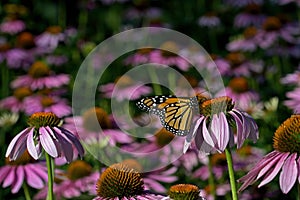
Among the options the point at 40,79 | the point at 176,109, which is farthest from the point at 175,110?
the point at 40,79

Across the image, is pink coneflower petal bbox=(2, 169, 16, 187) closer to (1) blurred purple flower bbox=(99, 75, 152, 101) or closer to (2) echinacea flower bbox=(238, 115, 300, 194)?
(2) echinacea flower bbox=(238, 115, 300, 194)

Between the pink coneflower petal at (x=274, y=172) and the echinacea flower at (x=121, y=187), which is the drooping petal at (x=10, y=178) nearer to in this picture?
the echinacea flower at (x=121, y=187)

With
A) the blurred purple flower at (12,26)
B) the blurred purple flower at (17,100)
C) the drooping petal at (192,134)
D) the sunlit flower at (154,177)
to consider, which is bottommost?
the sunlit flower at (154,177)

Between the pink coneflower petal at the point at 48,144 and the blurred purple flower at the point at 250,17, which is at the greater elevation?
the blurred purple flower at the point at 250,17

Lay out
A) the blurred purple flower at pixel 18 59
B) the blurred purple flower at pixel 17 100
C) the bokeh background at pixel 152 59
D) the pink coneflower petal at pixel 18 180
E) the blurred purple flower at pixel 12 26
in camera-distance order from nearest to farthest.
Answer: the pink coneflower petal at pixel 18 180 < the bokeh background at pixel 152 59 < the blurred purple flower at pixel 17 100 < the blurred purple flower at pixel 18 59 < the blurred purple flower at pixel 12 26

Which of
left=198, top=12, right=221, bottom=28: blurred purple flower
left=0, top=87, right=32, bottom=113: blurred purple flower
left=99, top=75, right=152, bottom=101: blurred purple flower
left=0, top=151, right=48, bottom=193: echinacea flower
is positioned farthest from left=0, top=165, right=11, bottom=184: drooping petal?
left=198, top=12, right=221, bottom=28: blurred purple flower

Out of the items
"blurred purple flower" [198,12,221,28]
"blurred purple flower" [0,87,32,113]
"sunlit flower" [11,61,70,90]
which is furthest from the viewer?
"blurred purple flower" [198,12,221,28]

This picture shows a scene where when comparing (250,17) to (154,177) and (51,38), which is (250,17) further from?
(154,177)

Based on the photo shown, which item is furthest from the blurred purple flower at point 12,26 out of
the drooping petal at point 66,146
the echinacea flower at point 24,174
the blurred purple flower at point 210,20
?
the drooping petal at point 66,146
